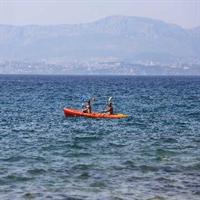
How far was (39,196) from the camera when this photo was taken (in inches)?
963

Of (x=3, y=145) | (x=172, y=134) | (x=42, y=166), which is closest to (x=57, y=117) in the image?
(x=172, y=134)

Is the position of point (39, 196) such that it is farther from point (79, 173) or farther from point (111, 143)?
point (111, 143)

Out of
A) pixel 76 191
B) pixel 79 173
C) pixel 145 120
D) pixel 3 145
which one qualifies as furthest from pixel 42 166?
pixel 145 120

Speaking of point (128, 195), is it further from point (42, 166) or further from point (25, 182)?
point (42, 166)

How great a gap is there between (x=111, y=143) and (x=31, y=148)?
601 centimetres

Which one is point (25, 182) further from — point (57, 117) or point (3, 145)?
point (57, 117)

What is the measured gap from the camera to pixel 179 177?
93.8 ft

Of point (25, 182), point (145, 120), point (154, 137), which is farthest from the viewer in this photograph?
point (145, 120)

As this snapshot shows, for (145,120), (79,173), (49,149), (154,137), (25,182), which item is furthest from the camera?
(145,120)

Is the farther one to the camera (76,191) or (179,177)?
(179,177)

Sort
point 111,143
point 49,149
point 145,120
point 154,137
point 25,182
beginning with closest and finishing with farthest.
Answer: point 25,182 → point 49,149 → point 111,143 → point 154,137 → point 145,120

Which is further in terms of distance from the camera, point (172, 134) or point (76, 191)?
point (172, 134)

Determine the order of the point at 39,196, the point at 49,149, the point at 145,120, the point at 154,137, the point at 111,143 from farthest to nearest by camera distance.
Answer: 1. the point at 145,120
2. the point at 154,137
3. the point at 111,143
4. the point at 49,149
5. the point at 39,196

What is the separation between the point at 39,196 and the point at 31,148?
12828 mm
